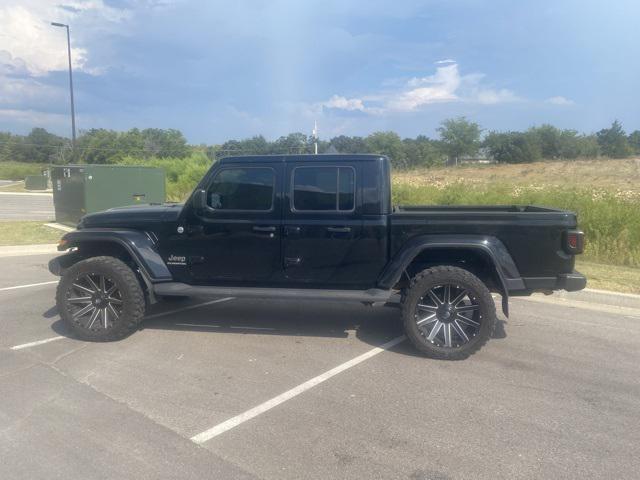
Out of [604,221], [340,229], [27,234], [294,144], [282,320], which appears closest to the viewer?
[340,229]

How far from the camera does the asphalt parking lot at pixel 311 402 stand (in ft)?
11.3

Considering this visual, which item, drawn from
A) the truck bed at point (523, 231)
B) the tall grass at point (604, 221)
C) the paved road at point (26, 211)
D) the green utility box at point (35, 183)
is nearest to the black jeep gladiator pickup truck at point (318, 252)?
the truck bed at point (523, 231)

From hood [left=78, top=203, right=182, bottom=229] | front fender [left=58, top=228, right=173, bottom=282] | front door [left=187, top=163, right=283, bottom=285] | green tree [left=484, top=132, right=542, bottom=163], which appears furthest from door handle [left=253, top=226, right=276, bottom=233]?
green tree [left=484, top=132, right=542, bottom=163]

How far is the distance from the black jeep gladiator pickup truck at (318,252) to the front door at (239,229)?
0.04 ft

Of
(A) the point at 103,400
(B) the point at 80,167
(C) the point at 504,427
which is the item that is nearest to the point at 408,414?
A: (C) the point at 504,427

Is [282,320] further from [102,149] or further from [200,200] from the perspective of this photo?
[102,149]

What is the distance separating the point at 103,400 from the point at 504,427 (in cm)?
311

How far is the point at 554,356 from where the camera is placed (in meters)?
5.48

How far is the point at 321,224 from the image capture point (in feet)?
18.2

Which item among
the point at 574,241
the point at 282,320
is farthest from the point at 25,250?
the point at 574,241

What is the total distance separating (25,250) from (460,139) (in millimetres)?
65788

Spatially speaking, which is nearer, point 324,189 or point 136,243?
point 324,189

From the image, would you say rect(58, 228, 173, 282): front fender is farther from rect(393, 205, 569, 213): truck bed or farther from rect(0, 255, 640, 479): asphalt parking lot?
rect(393, 205, 569, 213): truck bed

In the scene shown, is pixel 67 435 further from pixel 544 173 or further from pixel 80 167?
pixel 544 173
